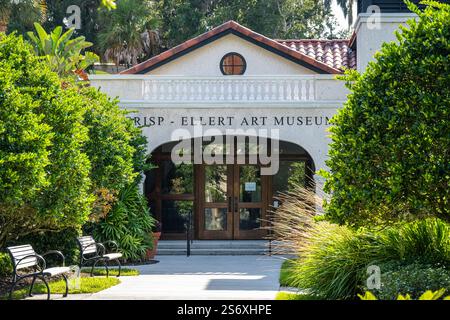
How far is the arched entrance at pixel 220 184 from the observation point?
23.5 m

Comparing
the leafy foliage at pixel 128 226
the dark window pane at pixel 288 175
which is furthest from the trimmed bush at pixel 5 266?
the dark window pane at pixel 288 175

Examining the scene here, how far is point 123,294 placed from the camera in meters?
12.4

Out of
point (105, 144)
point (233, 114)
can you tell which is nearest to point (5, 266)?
point (105, 144)

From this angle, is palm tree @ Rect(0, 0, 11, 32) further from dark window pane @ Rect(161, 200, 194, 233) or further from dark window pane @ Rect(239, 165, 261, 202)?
dark window pane @ Rect(239, 165, 261, 202)

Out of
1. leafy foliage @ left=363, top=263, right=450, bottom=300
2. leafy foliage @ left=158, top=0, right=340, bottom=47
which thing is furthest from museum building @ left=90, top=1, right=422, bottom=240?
leafy foliage @ left=158, top=0, right=340, bottom=47

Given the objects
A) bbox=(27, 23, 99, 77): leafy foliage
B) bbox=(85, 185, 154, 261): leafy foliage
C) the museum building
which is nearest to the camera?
bbox=(85, 185, 154, 261): leafy foliage

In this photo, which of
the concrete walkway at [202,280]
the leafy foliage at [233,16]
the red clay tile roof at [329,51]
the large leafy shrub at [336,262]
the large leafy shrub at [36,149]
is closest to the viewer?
the large leafy shrub at [336,262]

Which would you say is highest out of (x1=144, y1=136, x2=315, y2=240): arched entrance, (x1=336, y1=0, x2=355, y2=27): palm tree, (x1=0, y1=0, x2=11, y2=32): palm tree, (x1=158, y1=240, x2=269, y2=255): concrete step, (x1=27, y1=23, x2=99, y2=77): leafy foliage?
A: (x1=336, y1=0, x2=355, y2=27): palm tree

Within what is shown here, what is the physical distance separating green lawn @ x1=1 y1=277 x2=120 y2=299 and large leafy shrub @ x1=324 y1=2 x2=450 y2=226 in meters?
4.85

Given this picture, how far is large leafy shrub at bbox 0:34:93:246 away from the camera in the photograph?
37.3 feet

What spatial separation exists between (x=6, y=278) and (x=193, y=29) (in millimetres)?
25147

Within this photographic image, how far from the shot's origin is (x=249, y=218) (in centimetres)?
2358

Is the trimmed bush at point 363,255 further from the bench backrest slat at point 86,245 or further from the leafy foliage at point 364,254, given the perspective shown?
the bench backrest slat at point 86,245

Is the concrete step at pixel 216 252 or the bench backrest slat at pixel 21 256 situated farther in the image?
the concrete step at pixel 216 252
